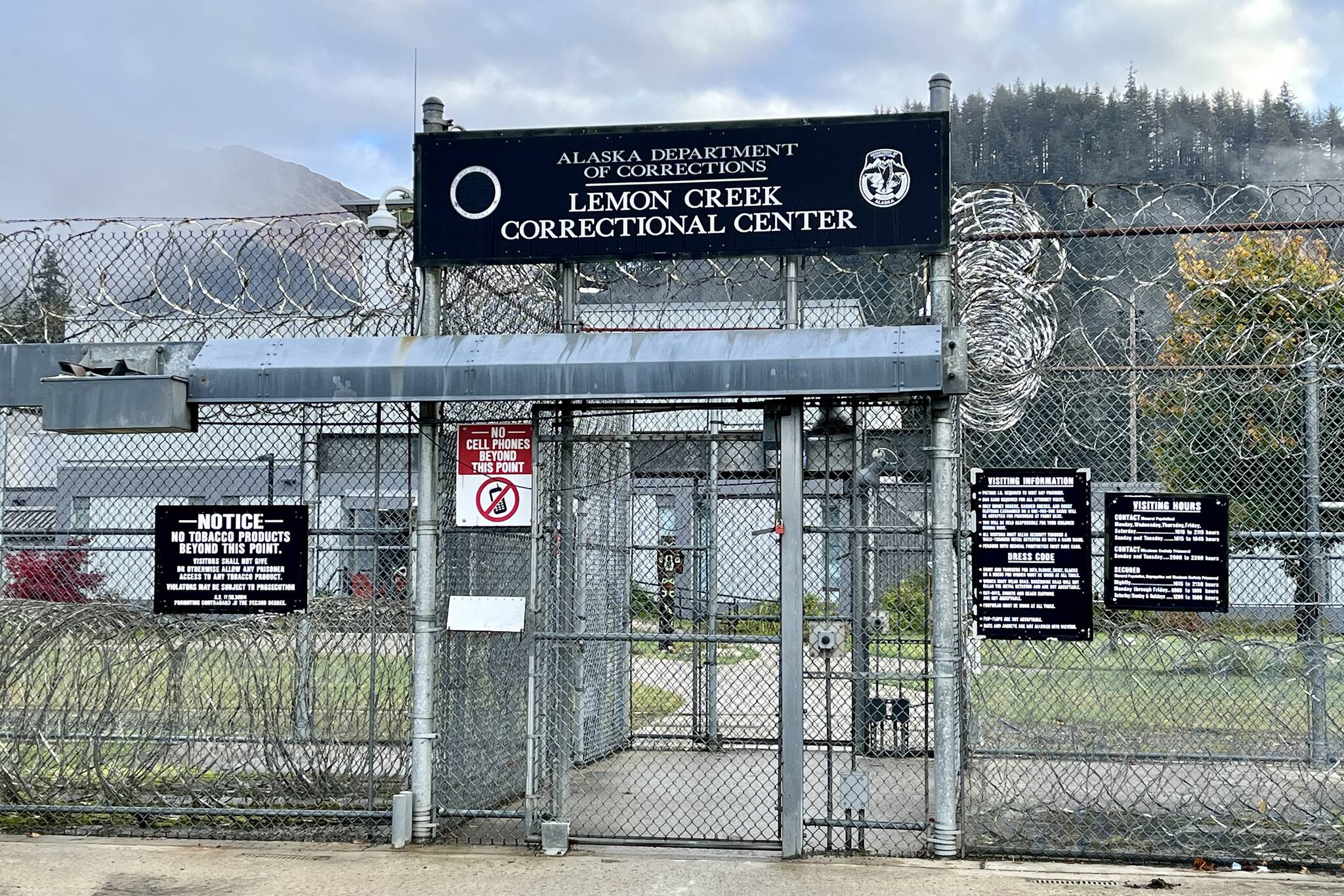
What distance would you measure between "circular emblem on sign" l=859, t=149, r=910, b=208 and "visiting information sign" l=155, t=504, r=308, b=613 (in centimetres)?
405

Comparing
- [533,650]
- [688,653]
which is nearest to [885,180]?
[533,650]

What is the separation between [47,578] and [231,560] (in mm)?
1986

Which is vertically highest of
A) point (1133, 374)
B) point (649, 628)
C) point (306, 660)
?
point (1133, 374)

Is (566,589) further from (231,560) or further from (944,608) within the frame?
(944,608)

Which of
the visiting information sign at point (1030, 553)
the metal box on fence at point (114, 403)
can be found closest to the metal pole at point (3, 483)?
the metal box on fence at point (114, 403)

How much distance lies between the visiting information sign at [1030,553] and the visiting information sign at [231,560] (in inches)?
166

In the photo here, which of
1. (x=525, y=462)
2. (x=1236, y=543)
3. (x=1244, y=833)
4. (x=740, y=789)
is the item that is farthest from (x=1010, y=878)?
(x=1236, y=543)

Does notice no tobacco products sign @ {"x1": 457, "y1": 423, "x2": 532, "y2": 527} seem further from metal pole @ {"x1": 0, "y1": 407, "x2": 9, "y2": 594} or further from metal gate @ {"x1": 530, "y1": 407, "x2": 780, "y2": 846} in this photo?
metal pole @ {"x1": 0, "y1": 407, "x2": 9, "y2": 594}

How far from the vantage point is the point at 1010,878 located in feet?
23.0

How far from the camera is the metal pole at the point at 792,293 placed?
24.8 ft

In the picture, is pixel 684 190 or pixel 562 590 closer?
pixel 684 190

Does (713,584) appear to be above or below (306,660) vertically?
above

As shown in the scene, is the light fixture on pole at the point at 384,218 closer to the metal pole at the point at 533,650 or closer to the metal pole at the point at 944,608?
the metal pole at the point at 533,650

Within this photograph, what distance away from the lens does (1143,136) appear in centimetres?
8869
